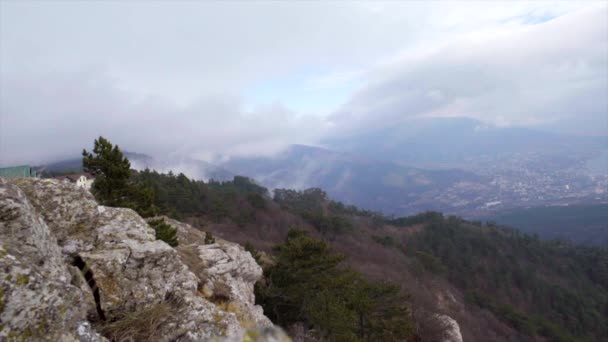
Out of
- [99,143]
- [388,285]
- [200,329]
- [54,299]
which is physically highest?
[99,143]

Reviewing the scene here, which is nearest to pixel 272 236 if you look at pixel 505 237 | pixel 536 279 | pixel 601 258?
pixel 536 279

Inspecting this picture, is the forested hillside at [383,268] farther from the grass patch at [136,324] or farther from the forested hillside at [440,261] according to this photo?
the grass patch at [136,324]

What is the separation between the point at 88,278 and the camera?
4852 mm

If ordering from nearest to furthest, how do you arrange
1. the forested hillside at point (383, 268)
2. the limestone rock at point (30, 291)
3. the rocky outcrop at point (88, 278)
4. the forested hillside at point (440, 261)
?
the limestone rock at point (30, 291)
the rocky outcrop at point (88, 278)
the forested hillside at point (383, 268)
the forested hillside at point (440, 261)

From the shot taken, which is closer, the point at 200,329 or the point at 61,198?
the point at 200,329

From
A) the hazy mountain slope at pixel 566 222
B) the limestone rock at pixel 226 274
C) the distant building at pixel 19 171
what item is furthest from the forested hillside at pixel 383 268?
the hazy mountain slope at pixel 566 222

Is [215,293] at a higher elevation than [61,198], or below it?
below

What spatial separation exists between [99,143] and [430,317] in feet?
75.6

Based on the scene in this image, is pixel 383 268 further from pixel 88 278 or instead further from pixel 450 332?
pixel 88 278

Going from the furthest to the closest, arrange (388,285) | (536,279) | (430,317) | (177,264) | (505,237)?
(505,237)
(536,279)
(430,317)
(388,285)
(177,264)

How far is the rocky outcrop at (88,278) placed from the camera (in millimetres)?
2902

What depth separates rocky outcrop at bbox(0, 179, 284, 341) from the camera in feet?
9.52

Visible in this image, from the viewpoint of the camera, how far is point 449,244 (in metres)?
72.0

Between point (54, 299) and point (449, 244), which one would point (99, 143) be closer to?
point (54, 299)
